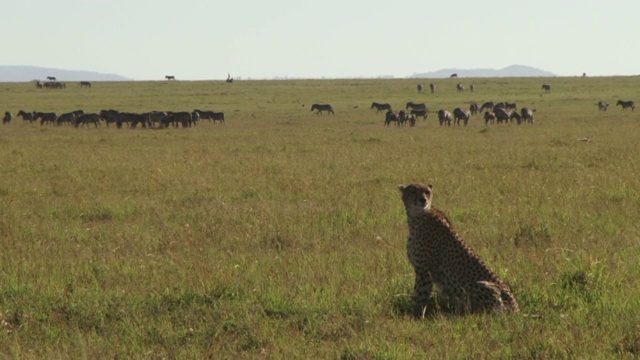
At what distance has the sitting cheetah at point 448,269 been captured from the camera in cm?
669

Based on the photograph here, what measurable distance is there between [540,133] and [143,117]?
2153 centimetres

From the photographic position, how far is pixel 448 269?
6.87 meters

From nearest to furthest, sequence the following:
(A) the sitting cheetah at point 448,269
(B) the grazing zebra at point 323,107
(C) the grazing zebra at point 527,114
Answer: (A) the sitting cheetah at point 448,269, (C) the grazing zebra at point 527,114, (B) the grazing zebra at point 323,107

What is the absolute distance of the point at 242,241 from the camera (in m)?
10.4

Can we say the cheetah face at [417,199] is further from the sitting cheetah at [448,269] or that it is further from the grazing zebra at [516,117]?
the grazing zebra at [516,117]

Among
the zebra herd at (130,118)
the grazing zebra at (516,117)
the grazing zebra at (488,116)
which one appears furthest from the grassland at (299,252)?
the zebra herd at (130,118)

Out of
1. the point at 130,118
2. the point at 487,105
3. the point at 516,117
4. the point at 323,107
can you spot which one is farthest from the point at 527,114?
the point at 130,118

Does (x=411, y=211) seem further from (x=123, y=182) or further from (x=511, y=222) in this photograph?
(x=123, y=182)

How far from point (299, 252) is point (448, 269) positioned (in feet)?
10.1

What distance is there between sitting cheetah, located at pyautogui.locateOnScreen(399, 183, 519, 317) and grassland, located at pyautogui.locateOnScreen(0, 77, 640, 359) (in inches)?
7.5

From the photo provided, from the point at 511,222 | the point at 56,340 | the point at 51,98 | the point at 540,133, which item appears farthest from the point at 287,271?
the point at 51,98

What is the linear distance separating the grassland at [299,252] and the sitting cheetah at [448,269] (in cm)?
19

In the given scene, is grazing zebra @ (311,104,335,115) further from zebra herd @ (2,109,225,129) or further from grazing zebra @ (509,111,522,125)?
grazing zebra @ (509,111,522,125)

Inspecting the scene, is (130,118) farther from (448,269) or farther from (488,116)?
(448,269)
